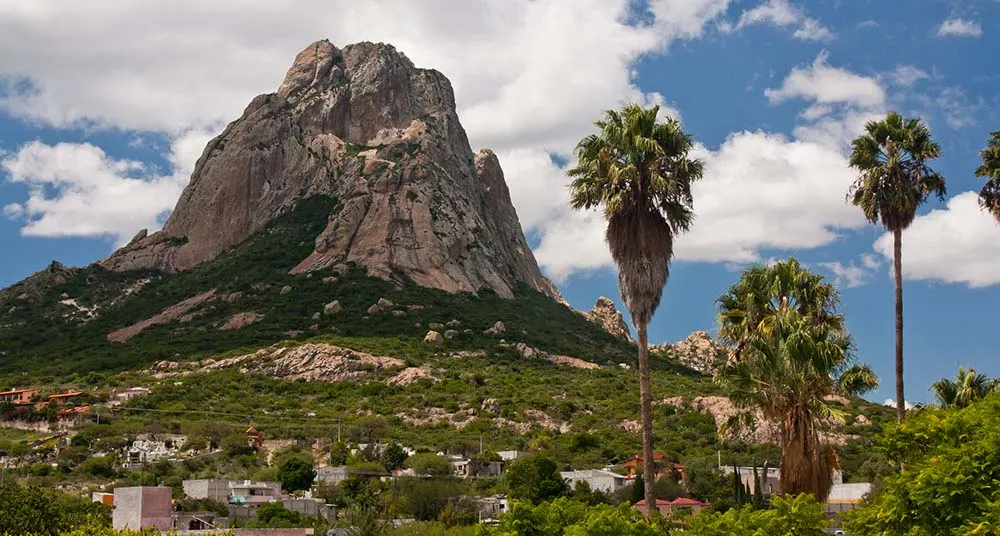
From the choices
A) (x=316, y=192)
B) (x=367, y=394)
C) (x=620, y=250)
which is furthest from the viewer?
(x=316, y=192)

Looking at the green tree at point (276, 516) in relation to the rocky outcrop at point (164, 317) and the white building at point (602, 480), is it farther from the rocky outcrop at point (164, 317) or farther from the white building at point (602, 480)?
the rocky outcrop at point (164, 317)

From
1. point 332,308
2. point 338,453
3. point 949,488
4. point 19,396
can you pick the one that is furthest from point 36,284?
point 949,488

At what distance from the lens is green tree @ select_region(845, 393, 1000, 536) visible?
1900cm

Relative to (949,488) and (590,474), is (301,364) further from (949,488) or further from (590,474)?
(949,488)

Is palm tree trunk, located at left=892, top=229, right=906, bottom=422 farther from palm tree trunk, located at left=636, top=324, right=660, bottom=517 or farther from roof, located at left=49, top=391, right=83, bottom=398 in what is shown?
roof, located at left=49, top=391, right=83, bottom=398

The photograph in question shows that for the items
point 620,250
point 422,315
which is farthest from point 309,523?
point 422,315

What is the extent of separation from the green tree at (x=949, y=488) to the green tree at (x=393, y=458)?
67.7 meters

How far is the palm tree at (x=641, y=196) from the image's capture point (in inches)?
1094

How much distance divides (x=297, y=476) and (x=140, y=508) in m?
35.1

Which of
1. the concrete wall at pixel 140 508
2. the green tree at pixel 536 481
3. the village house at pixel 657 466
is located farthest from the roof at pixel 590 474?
the concrete wall at pixel 140 508

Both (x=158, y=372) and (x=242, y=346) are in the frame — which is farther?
(x=242, y=346)

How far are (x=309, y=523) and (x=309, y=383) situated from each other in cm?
7074

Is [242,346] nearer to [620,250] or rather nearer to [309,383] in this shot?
[309,383]

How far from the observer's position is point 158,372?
133m
